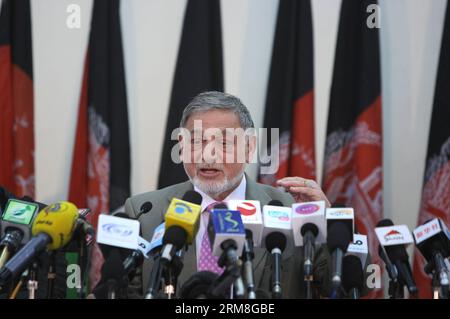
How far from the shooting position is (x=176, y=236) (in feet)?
7.24

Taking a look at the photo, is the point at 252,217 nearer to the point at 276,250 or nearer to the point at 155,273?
the point at 276,250

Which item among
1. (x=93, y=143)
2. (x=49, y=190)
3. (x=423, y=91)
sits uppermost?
(x=423, y=91)

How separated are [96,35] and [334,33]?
71.9 inches

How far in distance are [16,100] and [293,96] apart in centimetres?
207

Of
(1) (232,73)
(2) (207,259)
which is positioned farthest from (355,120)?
(2) (207,259)

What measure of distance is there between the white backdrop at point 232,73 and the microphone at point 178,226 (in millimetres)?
3042

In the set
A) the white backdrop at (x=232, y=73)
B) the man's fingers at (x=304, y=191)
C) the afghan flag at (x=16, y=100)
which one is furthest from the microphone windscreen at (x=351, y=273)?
the afghan flag at (x=16, y=100)

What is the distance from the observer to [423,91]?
527cm

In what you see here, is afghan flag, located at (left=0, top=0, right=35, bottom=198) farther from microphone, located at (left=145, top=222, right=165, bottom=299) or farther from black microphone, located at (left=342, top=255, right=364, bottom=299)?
black microphone, located at (left=342, top=255, right=364, bottom=299)

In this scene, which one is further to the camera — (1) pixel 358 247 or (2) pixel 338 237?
(1) pixel 358 247

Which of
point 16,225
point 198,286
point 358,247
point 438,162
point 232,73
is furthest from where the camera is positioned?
point 232,73
